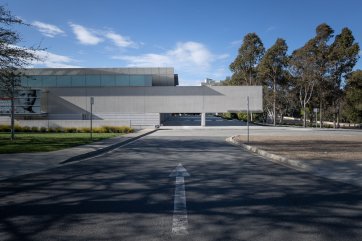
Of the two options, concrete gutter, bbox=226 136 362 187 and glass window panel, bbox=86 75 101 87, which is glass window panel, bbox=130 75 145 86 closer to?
glass window panel, bbox=86 75 101 87

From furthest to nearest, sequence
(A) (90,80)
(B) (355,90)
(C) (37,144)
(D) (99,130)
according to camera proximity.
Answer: (B) (355,90) < (A) (90,80) < (D) (99,130) < (C) (37,144)

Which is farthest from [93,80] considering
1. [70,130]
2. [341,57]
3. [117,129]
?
[341,57]

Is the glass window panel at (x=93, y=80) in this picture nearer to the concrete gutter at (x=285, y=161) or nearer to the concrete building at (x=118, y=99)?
the concrete building at (x=118, y=99)

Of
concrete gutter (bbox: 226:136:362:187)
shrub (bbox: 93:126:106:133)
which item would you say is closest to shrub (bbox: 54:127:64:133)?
shrub (bbox: 93:126:106:133)

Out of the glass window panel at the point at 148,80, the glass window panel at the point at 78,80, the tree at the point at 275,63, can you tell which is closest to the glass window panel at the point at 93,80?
the glass window panel at the point at 78,80

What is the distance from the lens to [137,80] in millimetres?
46531

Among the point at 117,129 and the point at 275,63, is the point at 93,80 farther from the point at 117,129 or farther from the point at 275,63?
the point at 275,63

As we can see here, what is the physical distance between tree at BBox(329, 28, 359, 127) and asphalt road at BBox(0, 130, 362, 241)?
131 feet

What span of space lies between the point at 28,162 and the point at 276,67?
43.0 meters

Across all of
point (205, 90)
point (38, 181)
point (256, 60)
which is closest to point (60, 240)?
point (38, 181)

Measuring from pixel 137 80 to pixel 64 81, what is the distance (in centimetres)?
978

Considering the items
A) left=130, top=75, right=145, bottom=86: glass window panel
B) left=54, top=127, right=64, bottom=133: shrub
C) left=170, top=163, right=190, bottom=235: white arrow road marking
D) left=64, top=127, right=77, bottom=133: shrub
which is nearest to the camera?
left=170, top=163, right=190, bottom=235: white arrow road marking

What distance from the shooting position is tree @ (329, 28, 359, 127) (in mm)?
45094

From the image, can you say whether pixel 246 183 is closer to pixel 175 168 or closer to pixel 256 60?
pixel 175 168
